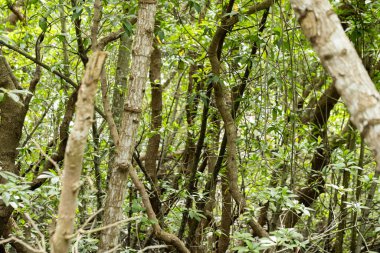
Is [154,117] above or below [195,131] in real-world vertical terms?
above

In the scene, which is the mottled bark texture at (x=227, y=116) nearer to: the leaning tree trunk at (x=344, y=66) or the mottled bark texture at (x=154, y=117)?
the mottled bark texture at (x=154, y=117)

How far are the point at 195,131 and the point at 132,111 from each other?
257cm

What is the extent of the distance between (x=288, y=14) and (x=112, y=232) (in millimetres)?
2770

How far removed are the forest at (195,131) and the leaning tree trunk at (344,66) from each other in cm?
145

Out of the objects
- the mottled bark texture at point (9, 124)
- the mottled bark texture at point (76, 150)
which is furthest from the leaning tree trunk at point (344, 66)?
the mottled bark texture at point (9, 124)

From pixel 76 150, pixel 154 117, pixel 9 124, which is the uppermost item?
pixel 154 117

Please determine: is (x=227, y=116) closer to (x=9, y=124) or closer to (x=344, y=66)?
(x=9, y=124)

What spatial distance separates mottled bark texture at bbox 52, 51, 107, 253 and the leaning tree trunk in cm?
61

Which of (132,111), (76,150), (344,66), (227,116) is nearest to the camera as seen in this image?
(344,66)

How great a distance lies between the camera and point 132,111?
9.54 ft

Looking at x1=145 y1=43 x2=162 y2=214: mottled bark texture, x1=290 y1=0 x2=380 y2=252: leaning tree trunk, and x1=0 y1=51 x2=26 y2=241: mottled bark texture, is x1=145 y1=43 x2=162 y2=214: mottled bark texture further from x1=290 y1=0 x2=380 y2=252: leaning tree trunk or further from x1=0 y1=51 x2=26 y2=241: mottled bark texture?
x1=290 y1=0 x2=380 y2=252: leaning tree trunk

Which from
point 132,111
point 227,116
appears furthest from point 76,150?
point 227,116

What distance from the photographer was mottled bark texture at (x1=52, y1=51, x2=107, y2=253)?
5.08 feet

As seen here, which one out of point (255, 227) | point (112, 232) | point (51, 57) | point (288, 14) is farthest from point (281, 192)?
point (51, 57)
